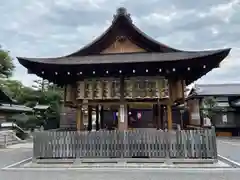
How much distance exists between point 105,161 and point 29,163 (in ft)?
10.4

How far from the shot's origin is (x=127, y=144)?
9430 mm

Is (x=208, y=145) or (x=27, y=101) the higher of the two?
(x=27, y=101)

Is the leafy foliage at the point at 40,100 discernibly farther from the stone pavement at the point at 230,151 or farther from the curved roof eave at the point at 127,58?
the stone pavement at the point at 230,151

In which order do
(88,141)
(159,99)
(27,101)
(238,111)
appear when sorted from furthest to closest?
(27,101), (238,111), (159,99), (88,141)

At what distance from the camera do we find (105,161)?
921 centimetres

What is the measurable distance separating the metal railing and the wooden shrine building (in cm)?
122

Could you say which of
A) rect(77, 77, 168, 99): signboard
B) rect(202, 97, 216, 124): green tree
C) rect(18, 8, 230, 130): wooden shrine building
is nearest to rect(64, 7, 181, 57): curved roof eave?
rect(18, 8, 230, 130): wooden shrine building

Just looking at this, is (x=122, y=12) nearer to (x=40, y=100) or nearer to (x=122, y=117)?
(x=122, y=117)

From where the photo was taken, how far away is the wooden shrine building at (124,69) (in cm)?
985

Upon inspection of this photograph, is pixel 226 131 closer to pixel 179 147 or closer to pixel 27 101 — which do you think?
pixel 179 147

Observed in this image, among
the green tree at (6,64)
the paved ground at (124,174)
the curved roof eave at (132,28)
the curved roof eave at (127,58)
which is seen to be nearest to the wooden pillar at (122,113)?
the curved roof eave at (127,58)

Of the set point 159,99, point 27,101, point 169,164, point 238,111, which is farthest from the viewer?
point 27,101

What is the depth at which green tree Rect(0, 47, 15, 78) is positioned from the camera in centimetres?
2255

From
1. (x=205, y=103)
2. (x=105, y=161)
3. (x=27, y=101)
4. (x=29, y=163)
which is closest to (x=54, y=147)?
(x=29, y=163)
